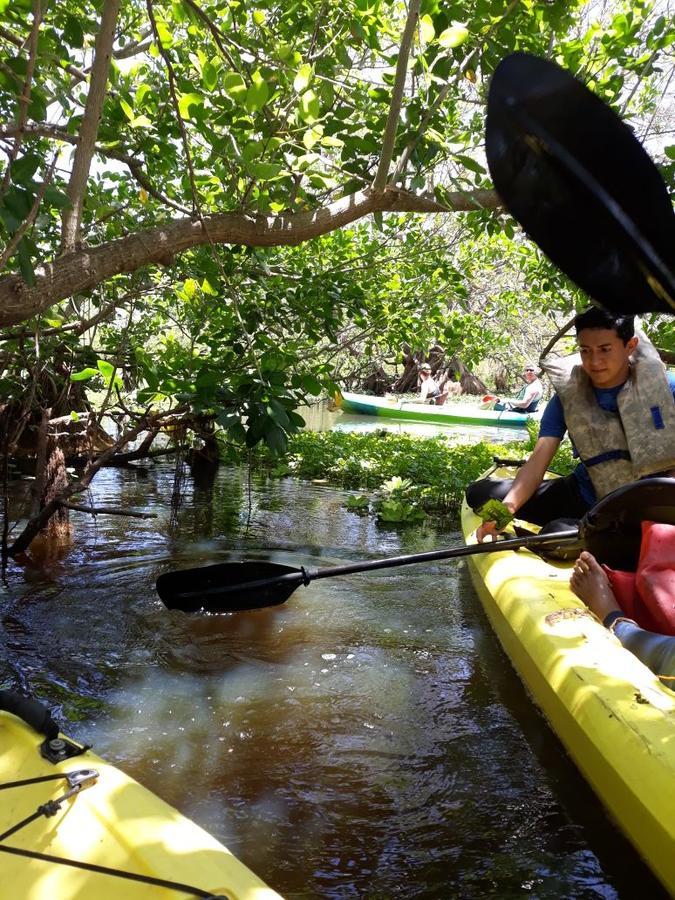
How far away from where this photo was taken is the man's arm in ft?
12.8

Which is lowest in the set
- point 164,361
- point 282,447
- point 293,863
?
point 293,863

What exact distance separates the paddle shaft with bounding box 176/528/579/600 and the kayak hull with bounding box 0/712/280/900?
1997 millimetres

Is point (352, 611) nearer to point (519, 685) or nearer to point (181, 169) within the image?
point (519, 685)

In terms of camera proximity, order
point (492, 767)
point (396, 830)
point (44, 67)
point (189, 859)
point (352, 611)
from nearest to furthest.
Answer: point (189, 859) < point (396, 830) < point (492, 767) < point (44, 67) < point (352, 611)

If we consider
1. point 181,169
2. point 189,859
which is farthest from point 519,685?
point 181,169

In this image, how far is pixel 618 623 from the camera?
2.69 m

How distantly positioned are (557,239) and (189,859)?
Result: 4.05 ft

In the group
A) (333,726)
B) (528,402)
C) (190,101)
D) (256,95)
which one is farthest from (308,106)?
(528,402)

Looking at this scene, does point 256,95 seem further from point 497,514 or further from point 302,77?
point 497,514

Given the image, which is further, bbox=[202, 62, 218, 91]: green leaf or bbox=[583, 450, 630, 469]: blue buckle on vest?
bbox=[583, 450, 630, 469]: blue buckle on vest

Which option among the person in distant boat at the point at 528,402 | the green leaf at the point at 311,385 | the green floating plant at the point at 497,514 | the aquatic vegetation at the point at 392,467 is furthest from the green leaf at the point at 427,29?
the person in distant boat at the point at 528,402

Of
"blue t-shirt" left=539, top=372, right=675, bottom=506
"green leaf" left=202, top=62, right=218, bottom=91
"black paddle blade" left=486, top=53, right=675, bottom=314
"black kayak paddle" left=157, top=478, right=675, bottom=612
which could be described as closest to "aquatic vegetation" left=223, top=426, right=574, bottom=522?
"blue t-shirt" left=539, top=372, right=675, bottom=506

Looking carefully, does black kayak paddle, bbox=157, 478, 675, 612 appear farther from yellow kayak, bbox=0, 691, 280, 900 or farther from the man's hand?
yellow kayak, bbox=0, 691, 280, 900

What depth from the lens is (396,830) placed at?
2527 mm
